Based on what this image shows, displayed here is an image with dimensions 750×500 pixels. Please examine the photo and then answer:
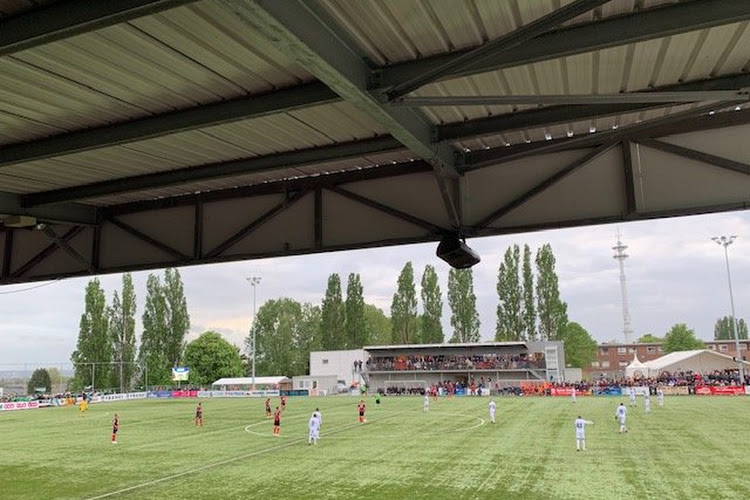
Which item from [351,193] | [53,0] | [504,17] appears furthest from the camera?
[351,193]

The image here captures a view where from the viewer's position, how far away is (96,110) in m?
7.41

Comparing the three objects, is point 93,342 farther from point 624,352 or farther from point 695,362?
point 624,352

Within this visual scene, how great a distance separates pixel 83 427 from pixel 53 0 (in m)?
39.9

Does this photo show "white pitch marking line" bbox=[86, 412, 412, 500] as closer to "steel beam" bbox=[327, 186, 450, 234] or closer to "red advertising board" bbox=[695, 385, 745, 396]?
"steel beam" bbox=[327, 186, 450, 234]

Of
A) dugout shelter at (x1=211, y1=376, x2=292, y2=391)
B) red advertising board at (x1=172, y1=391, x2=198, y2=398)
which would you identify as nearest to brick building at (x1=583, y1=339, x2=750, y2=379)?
dugout shelter at (x1=211, y1=376, x2=292, y2=391)

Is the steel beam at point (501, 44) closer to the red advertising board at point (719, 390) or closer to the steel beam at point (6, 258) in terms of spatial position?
the steel beam at point (6, 258)

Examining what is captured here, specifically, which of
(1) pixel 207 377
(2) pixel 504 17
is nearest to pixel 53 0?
(2) pixel 504 17

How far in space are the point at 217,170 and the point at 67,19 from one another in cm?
414

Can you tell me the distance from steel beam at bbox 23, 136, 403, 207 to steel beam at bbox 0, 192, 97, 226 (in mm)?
123

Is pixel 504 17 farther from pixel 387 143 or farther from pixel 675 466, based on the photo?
pixel 675 466

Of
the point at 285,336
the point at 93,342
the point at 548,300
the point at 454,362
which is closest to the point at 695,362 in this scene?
the point at 548,300

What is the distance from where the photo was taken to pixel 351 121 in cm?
788

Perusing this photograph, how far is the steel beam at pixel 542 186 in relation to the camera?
8.09 metres

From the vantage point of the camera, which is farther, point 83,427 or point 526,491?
point 83,427
